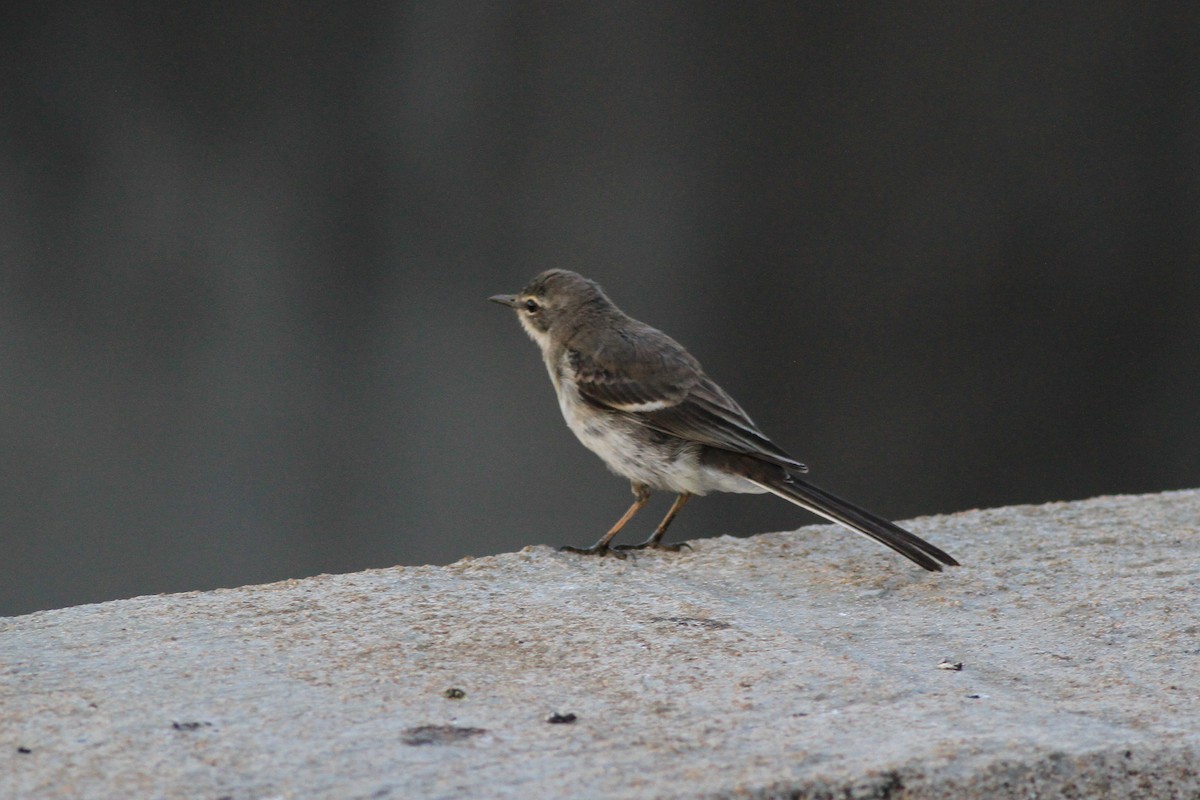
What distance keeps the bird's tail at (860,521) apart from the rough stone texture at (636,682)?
8 centimetres

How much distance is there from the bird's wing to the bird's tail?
0.37 ft

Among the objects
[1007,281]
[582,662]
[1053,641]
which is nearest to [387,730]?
[582,662]

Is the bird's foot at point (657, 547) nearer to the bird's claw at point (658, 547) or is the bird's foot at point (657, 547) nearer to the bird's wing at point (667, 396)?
the bird's claw at point (658, 547)

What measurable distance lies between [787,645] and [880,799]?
83cm

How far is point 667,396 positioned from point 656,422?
0.09 meters

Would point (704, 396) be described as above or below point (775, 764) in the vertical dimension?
above

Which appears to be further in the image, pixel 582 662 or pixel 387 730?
pixel 582 662

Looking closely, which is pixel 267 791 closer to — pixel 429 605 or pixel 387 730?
pixel 387 730

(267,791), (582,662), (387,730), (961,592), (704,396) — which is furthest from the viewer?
(704,396)

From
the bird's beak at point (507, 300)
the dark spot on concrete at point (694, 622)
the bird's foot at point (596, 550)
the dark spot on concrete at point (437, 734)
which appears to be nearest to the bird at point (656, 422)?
the bird's foot at point (596, 550)

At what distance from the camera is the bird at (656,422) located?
4.26m

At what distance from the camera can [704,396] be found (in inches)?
176

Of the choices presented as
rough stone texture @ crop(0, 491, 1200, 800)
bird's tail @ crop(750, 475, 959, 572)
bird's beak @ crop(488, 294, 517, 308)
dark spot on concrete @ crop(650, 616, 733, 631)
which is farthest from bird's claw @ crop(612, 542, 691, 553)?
bird's beak @ crop(488, 294, 517, 308)

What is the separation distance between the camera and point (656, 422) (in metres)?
4.43
